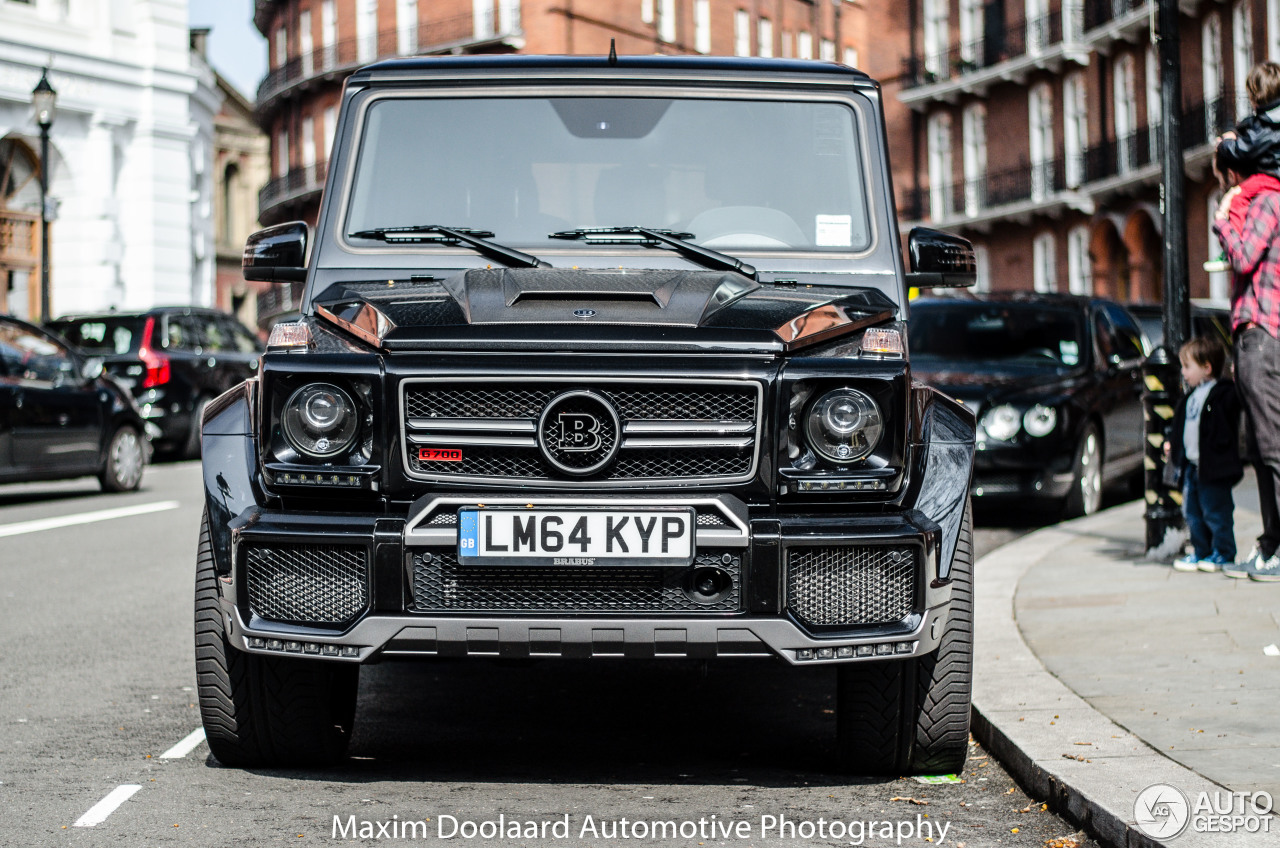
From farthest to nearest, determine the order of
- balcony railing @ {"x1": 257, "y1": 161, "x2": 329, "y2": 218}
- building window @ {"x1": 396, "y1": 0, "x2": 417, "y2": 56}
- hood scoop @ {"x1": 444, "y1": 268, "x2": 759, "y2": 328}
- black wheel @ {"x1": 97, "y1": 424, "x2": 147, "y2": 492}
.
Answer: balcony railing @ {"x1": 257, "y1": 161, "x2": 329, "y2": 218}, building window @ {"x1": 396, "y1": 0, "x2": 417, "y2": 56}, black wheel @ {"x1": 97, "y1": 424, "x2": 147, "y2": 492}, hood scoop @ {"x1": 444, "y1": 268, "x2": 759, "y2": 328}

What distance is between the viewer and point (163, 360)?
20562 millimetres

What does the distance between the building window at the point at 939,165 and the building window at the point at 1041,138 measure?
17.1ft

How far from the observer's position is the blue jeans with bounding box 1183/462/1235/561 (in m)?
8.95

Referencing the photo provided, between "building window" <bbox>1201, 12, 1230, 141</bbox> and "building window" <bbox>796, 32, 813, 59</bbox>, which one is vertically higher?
"building window" <bbox>796, 32, 813, 59</bbox>

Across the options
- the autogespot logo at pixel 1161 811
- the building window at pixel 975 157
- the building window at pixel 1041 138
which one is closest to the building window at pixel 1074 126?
the building window at pixel 1041 138

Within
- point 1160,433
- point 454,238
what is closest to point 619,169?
point 454,238

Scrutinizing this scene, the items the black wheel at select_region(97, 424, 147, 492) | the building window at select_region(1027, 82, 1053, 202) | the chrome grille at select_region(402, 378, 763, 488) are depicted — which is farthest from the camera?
the building window at select_region(1027, 82, 1053, 202)

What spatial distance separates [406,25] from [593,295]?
179ft

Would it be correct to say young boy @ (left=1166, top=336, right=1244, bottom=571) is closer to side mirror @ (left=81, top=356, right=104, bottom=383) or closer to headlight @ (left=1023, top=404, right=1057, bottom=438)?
headlight @ (left=1023, top=404, right=1057, bottom=438)

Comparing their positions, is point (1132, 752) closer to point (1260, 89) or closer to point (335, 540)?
point (335, 540)

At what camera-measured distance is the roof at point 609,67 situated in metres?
5.78

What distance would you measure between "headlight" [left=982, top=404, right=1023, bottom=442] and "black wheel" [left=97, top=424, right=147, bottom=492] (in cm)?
852

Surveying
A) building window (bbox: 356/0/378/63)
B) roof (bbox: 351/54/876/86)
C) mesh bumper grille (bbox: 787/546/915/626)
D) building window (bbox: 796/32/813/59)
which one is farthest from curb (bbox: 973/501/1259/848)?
building window (bbox: 796/32/813/59)

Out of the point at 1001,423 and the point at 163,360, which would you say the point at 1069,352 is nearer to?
the point at 1001,423
